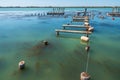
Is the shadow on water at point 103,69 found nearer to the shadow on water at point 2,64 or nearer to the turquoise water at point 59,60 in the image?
the turquoise water at point 59,60

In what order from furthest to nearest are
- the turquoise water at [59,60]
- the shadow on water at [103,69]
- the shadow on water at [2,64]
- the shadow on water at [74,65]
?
the shadow on water at [2,64] < the turquoise water at [59,60] < the shadow on water at [74,65] < the shadow on water at [103,69]

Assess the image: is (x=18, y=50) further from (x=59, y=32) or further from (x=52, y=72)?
(x=59, y=32)

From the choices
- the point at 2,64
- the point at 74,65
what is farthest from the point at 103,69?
the point at 2,64

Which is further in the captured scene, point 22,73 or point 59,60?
point 59,60

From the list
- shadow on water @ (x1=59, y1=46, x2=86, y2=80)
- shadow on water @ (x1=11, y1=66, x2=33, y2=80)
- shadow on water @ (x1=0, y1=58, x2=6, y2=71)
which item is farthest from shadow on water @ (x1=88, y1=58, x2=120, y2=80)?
shadow on water @ (x1=0, y1=58, x2=6, y2=71)

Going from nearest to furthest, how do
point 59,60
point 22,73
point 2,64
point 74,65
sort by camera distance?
point 22,73 < point 74,65 < point 2,64 < point 59,60

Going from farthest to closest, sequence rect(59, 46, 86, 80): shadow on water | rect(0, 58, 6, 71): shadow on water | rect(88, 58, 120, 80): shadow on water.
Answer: rect(0, 58, 6, 71): shadow on water → rect(59, 46, 86, 80): shadow on water → rect(88, 58, 120, 80): shadow on water

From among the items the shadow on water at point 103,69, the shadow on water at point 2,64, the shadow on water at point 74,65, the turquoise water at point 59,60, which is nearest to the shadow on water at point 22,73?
the turquoise water at point 59,60

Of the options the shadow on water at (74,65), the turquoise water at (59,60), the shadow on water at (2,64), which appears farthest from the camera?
the shadow on water at (2,64)

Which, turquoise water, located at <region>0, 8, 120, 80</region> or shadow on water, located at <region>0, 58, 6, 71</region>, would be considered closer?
turquoise water, located at <region>0, 8, 120, 80</region>

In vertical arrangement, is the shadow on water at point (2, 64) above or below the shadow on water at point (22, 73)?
above

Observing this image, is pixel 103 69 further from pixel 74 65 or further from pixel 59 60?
→ pixel 59 60

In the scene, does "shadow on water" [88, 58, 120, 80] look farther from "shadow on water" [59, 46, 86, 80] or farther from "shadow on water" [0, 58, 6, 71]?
"shadow on water" [0, 58, 6, 71]

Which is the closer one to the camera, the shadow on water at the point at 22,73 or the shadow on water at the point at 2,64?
the shadow on water at the point at 22,73
